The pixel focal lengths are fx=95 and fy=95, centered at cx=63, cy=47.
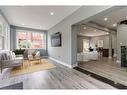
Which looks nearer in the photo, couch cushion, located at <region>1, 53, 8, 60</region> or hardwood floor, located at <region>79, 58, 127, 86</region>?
hardwood floor, located at <region>79, 58, 127, 86</region>

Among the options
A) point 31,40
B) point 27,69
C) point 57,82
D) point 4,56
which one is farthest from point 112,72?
point 31,40

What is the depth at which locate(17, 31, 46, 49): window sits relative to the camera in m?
8.11

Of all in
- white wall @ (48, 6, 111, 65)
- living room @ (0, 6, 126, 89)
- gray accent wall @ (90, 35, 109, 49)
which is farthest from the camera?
gray accent wall @ (90, 35, 109, 49)

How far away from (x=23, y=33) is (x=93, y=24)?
228 inches

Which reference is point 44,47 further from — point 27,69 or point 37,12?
point 37,12

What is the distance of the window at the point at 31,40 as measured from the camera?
319 inches

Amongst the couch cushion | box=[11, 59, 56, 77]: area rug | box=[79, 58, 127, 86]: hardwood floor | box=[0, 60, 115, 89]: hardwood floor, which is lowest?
box=[0, 60, 115, 89]: hardwood floor

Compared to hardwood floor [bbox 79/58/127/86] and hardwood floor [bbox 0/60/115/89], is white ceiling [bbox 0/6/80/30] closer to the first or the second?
hardwood floor [bbox 0/60/115/89]

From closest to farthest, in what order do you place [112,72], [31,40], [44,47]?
[112,72] < [31,40] < [44,47]

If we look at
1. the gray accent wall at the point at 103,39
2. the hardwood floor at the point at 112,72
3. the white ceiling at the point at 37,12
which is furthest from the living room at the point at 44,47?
the gray accent wall at the point at 103,39

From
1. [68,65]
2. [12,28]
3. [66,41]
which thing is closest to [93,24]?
[66,41]

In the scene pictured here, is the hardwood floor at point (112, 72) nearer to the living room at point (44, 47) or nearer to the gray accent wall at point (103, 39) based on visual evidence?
the living room at point (44, 47)

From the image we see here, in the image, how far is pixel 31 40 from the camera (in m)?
8.62

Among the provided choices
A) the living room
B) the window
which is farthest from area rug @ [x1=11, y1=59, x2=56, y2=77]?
the window
